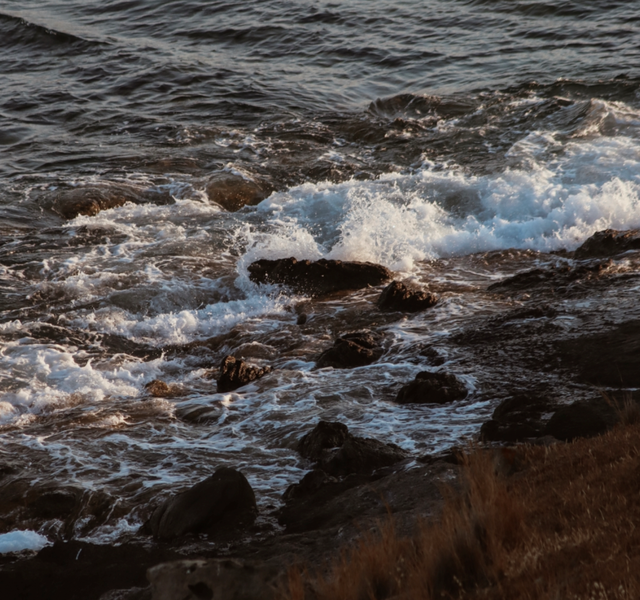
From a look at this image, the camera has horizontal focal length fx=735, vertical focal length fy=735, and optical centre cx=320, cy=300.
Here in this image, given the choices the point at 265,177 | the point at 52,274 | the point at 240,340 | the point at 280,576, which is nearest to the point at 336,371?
the point at 240,340

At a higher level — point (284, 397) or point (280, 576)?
point (280, 576)

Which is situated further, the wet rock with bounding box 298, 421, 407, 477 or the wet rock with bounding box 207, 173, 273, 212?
the wet rock with bounding box 207, 173, 273, 212

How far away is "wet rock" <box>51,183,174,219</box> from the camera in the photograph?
40.8ft

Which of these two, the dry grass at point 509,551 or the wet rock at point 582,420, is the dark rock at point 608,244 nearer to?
the wet rock at point 582,420

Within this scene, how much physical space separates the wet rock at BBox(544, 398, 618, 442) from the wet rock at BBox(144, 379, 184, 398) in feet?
12.4

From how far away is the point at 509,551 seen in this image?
3.09 meters

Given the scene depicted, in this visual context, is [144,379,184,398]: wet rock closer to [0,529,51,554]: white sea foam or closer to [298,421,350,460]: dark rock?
[298,421,350,460]: dark rock

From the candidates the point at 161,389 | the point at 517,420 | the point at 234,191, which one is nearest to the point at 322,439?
the point at 517,420

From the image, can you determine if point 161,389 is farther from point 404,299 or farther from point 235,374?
point 404,299

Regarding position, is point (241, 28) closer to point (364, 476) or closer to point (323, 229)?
point (323, 229)

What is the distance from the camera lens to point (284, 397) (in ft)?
22.7

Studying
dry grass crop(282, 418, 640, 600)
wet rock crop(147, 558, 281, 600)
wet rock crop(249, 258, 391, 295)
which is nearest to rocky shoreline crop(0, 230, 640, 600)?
wet rock crop(147, 558, 281, 600)

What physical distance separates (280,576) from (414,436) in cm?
275

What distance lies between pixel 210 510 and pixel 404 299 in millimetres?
4584
